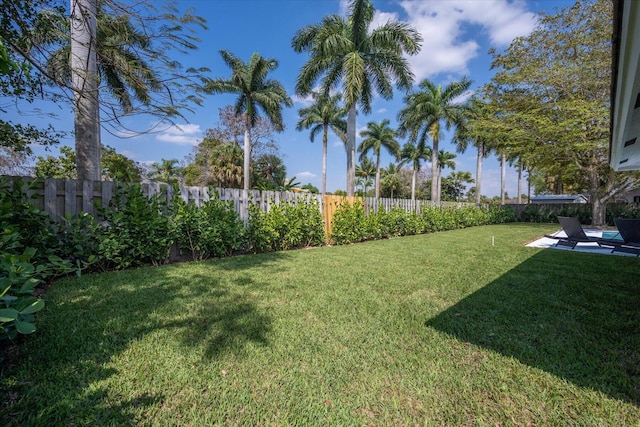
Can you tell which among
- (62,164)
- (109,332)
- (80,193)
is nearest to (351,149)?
(80,193)

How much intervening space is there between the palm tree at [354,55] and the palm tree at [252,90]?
7.43m

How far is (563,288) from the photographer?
3.98 meters

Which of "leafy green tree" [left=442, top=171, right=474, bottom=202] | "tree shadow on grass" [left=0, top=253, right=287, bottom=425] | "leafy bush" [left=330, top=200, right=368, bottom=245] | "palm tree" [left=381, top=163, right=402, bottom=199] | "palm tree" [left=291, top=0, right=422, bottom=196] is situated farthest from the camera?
"leafy green tree" [left=442, top=171, right=474, bottom=202]

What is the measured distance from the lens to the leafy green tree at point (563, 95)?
43.3 ft

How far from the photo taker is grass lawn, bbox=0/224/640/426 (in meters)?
1.63

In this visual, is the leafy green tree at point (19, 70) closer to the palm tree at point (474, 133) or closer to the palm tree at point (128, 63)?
the palm tree at point (128, 63)

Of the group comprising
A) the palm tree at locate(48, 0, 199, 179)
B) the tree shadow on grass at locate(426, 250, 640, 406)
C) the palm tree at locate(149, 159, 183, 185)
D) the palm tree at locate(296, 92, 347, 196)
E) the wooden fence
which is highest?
the palm tree at locate(296, 92, 347, 196)

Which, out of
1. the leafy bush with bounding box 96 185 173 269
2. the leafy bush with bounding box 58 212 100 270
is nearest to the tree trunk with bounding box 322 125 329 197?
the leafy bush with bounding box 96 185 173 269

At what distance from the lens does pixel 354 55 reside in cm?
1175

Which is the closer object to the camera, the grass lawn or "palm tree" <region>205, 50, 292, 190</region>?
the grass lawn

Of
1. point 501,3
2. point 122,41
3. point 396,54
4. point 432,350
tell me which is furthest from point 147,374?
point 396,54

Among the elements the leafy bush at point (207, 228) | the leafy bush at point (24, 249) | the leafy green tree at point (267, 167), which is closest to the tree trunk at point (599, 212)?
the leafy bush at point (207, 228)

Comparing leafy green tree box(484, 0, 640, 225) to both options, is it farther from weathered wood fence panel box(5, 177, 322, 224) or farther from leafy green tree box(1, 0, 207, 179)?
leafy green tree box(1, 0, 207, 179)

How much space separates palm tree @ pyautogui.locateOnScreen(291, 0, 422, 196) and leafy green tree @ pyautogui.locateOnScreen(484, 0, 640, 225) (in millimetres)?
7451
